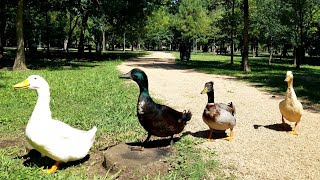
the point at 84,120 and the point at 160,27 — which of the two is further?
the point at 160,27

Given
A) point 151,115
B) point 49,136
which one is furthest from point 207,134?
point 49,136

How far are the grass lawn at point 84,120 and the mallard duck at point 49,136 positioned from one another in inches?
10.0

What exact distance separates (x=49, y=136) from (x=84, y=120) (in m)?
2.88

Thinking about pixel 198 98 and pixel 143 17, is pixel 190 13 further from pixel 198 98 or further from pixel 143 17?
pixel 198 98

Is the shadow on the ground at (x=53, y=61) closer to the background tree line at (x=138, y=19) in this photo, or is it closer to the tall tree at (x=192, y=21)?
the background tree line at (x=138, y=19)

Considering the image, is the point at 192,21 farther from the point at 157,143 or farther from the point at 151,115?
the point at 151,115

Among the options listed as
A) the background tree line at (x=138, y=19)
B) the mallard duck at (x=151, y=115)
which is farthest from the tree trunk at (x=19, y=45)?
the mallard duck at (x=151, y=115)

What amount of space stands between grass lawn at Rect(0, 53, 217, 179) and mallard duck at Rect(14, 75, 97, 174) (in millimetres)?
253

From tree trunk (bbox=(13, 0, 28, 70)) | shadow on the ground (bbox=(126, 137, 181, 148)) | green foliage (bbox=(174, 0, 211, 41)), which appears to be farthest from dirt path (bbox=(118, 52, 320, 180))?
green foliage (bbox=(174, 0, 211, 41))

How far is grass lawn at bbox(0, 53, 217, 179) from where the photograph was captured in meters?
4.83

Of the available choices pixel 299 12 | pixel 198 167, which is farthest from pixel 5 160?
pixel 299 12

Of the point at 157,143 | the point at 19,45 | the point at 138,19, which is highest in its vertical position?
the point at 138,19

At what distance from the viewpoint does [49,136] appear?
465 cm

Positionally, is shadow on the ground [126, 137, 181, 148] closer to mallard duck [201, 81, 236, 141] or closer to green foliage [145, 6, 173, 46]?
mallard duck [201, 81, 236, 141]
